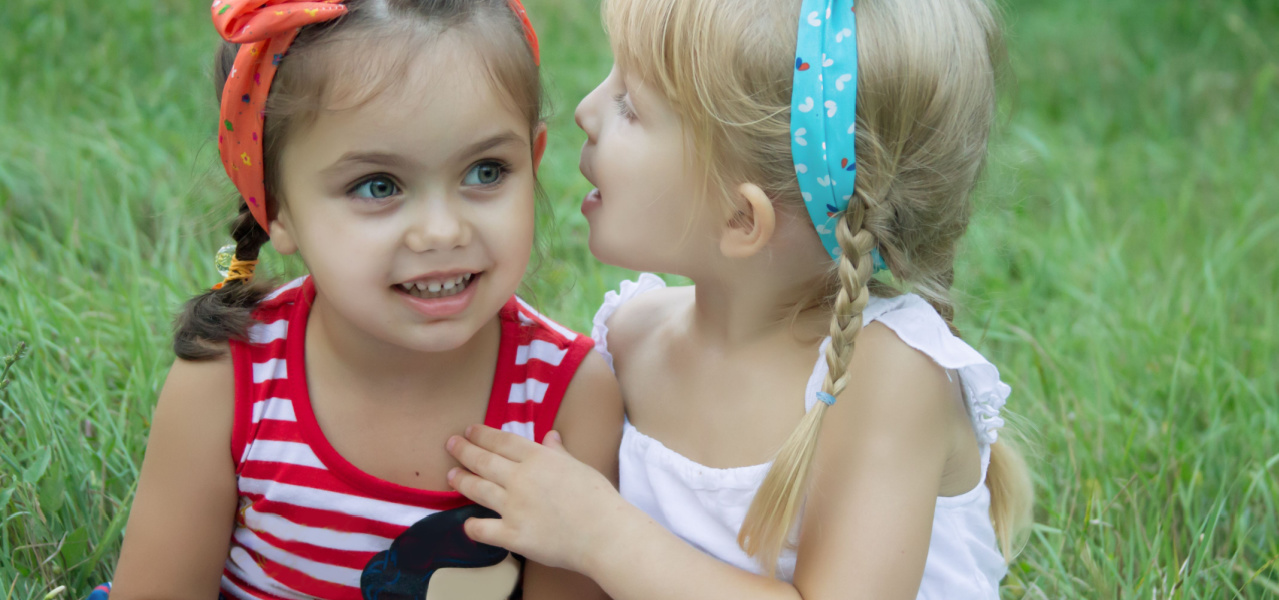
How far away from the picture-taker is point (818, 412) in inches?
61.6

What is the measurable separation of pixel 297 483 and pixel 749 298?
2.51 feet

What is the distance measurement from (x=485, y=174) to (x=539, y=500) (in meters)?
0.50

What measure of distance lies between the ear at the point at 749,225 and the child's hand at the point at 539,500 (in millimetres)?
413

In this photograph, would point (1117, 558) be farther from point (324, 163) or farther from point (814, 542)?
point (324, 163)

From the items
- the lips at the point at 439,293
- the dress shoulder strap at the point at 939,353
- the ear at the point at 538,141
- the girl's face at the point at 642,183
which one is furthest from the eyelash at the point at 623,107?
the dress shoulder strap at the point at 939,353

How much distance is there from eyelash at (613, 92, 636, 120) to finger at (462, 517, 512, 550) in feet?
2.19

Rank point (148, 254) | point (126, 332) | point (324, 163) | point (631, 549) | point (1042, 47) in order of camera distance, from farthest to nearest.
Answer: point (1042, 47) → point (148, 254) → point (126, 332) → point (631, 549) → point (324, 163)

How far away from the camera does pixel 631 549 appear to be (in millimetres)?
1633

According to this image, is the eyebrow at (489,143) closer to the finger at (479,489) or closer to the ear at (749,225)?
the ear at (749,225)

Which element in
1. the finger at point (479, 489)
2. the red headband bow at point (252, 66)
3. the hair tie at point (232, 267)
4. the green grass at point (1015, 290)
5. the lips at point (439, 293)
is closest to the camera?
the red headband bow at point (252, 66)

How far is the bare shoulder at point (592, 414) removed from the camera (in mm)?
1811

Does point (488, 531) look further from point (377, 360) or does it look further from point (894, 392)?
point (894, 392)

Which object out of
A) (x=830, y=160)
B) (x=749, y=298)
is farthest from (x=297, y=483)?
(x=830, y=160)

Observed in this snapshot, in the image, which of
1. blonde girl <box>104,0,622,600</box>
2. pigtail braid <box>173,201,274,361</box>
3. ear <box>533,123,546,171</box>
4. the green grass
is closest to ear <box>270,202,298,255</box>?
blonde girl <box>104,0,622,600</box>
